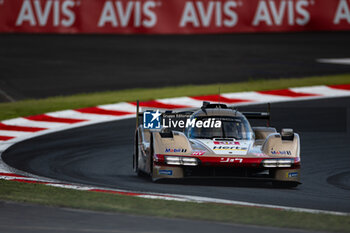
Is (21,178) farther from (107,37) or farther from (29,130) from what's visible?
(107,37)

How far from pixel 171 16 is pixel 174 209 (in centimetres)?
2236

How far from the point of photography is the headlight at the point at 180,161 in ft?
39.3

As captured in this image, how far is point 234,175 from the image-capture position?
1205cm

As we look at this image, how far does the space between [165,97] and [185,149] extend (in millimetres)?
9530

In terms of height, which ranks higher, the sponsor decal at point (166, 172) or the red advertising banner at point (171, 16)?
the red advertising banner at point (171, 16)

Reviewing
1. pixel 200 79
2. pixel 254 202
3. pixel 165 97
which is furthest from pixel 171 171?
pixel 200 79

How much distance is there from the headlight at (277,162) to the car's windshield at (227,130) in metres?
1.07

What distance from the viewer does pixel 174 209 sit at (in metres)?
9.86

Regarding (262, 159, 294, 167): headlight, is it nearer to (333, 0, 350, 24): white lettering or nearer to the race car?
the race car

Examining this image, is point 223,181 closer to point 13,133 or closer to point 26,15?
point 13,133

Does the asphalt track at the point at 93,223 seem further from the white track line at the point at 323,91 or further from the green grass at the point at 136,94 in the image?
the white track line at the point at 323,91

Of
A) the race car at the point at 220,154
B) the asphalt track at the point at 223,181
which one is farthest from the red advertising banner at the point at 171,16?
the race car at the point at 220,154

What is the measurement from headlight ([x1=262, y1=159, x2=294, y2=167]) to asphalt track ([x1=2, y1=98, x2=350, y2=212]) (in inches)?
13.9

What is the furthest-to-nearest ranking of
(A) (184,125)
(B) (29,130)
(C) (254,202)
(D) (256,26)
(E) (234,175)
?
(D) (256,26) → (B) (29,130) → (A) (184,125) → (E) (234,175) → (C) (254,202)
